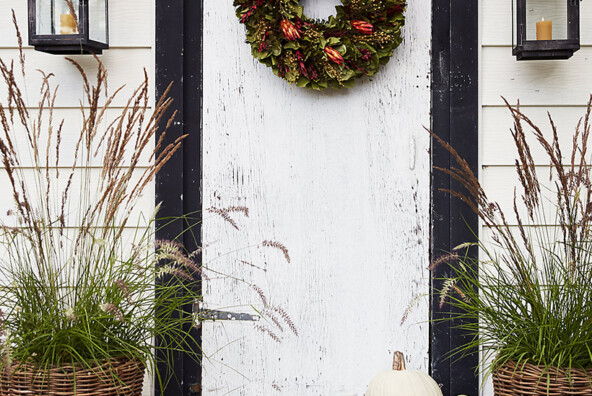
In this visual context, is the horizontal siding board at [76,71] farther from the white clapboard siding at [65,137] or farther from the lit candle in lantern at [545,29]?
the lit candle in lantern at [545,29]

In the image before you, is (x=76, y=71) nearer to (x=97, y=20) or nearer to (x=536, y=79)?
(x=97, y=20)

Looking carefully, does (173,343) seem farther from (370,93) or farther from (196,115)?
(370,93)

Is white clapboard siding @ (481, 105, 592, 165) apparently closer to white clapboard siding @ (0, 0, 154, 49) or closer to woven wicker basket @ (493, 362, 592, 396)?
woven wicker basket @ (493, 362, 592, 396)

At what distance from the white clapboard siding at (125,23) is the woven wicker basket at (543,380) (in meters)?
1.66

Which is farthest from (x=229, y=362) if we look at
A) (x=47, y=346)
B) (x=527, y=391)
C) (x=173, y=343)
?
(x=527, y=391)

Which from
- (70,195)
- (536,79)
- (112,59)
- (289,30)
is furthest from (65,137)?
(536,79)

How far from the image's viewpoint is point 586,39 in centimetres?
244

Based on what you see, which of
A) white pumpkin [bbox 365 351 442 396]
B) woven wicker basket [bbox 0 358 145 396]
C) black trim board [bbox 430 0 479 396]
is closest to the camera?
woven wicker basket [bbox 0 358 145 396]

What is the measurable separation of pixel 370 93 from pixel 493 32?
497 mm

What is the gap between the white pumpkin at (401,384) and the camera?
205cm

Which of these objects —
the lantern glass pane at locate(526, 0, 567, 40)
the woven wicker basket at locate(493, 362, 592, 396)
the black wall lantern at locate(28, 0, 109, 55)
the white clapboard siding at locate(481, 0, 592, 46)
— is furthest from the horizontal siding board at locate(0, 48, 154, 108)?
the woven wicker basket at locate(493, 362, 592, 396)

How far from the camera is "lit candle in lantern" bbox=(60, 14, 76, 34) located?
2303 millimetres

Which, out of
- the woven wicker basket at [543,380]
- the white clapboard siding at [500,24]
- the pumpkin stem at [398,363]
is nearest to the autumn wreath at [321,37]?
the white clapboard siding at [500,24]

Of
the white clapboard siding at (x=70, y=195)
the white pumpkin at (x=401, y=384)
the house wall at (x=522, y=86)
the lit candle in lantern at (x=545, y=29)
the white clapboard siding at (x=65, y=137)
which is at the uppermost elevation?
the lit candle in lantern at (x=545, y=29)
